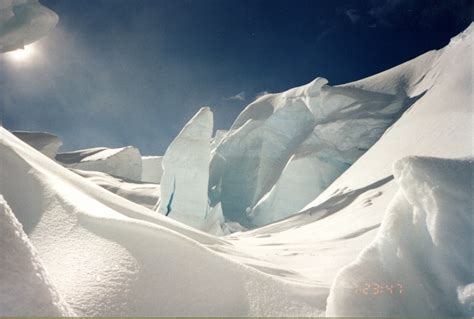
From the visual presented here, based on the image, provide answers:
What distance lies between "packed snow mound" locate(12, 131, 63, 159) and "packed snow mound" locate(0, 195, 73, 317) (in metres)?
25.5

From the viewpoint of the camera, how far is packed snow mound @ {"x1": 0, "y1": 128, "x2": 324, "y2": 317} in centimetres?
228

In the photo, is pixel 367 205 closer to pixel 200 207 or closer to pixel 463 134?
pixel 463 134

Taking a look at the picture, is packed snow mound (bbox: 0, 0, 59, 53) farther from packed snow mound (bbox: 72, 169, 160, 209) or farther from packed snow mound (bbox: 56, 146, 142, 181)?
packed snow mound (bbox: 56, 146, 142, 181)

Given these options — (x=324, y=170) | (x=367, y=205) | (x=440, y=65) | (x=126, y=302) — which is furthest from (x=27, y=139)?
(x=440, y=65)

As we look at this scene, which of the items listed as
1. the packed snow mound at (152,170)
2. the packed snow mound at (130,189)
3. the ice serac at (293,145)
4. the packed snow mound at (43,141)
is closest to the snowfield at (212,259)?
the ice serac at (293,145)

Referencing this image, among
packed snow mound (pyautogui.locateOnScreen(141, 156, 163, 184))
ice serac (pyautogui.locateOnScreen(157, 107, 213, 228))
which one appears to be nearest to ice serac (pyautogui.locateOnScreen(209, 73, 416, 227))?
ice serac (pyautogui.locateOnScreen(157, 107, 213, 228))

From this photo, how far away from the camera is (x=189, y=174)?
749 inches

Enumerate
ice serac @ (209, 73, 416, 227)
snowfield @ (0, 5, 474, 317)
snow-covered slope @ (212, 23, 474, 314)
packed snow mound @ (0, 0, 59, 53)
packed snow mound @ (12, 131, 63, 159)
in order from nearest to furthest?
snowfield @ (0, 5, 474, 317), snow-covered slope @ (212, 23, 474, 314), packed snow mound @ (0, 0, 59, 53), ice serac @ (209, 73, 416, 227), packed snow mound @ (12, 131, 63, 159)

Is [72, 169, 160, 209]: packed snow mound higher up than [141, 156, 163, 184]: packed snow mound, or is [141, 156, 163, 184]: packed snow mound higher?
[72, 169, 160, 209]: packed snow mound

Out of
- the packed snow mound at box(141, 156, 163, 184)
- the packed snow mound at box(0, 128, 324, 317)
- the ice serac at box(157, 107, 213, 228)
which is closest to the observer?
the packed snow mound at box(0, 128, 324, 317)

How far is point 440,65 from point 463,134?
12.9 metres

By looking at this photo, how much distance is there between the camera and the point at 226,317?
233 centimetres

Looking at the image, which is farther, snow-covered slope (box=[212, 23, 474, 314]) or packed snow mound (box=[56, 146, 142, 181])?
packed snow mound (box=[56, 146, 142, 181])

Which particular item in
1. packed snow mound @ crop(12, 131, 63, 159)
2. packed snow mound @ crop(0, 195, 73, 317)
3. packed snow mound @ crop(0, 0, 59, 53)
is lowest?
packed snow mound @ crop(12, 131, 63, 159)
